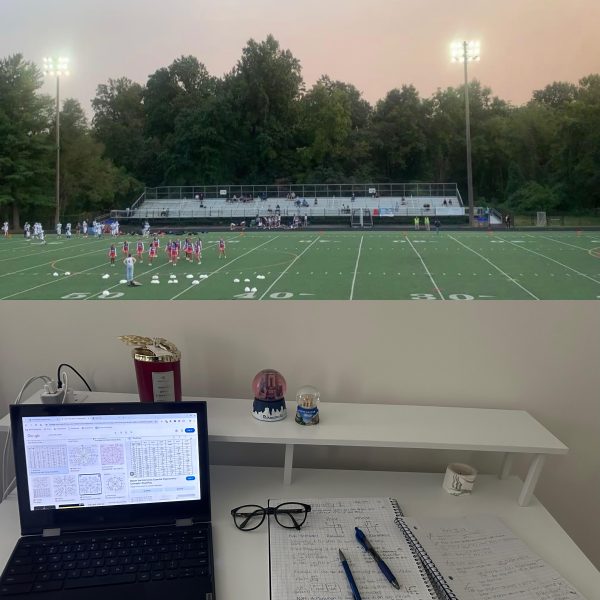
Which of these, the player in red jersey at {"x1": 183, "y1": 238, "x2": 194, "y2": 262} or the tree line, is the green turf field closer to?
the player in red jersey at {"x1": 183, "y1": 238, "x2": 194, "y2": 262}

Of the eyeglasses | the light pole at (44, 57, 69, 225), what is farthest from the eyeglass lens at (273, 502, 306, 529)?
the light pole at (44, 57, 69, 225)

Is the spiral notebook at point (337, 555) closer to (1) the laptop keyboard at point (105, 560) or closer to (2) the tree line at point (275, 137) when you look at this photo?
(1) the laptop keyboard at point (105, 560)

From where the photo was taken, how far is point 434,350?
1.75 metres

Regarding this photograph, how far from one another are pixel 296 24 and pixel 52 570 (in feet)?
5.70

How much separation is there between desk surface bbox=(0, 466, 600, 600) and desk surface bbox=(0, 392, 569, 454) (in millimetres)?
169

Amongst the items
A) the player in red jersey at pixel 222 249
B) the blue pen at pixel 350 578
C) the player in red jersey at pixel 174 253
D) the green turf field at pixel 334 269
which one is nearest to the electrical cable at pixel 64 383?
the green turf field at pixel 334 269

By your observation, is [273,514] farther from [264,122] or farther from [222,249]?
[264,122]

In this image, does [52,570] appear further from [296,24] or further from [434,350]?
[296,24]

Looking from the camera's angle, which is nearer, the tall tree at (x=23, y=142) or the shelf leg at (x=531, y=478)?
the shelf leg at (x=531, y=478)

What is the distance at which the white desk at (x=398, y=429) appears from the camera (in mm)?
1422

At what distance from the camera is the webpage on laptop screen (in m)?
1.31

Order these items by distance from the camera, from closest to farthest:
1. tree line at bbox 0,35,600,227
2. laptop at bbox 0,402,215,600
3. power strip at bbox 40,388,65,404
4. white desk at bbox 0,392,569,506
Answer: laptop at bbox 0,402,215,600 → white desk at bbox 0,392,569,506 → power strip at bbox 40,388,65,404 → tree line at bbox 0,35,600,227

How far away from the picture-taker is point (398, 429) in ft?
4.89

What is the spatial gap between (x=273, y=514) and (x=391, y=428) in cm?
40
